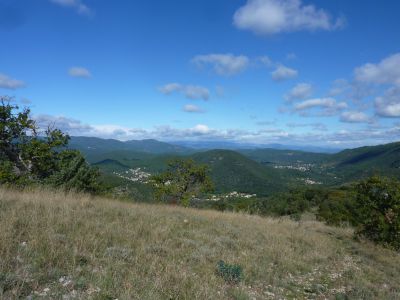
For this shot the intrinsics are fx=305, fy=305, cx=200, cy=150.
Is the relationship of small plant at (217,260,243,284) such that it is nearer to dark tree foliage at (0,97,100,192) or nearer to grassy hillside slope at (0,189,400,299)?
grassy hillside slope at (0,189,400,299)

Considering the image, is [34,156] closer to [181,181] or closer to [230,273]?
[181,181]

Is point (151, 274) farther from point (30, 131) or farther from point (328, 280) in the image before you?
point (30, 131)

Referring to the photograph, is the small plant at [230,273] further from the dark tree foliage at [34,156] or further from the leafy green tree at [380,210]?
the dark tree foliage at [34,156]

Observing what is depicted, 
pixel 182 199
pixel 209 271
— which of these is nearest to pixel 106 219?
pixel 209 271

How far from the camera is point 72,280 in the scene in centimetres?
468

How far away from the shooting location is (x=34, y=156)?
20.8 meters

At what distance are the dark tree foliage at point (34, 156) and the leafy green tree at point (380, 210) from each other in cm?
1596

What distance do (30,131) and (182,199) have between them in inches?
494

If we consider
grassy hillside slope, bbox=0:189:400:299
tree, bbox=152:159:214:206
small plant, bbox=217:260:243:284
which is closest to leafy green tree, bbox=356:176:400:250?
grassy hillside slope, bbox=0:189:400:299

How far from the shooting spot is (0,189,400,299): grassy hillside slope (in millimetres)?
4664

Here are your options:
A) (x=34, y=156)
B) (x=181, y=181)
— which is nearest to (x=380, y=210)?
(x=181, y=181)

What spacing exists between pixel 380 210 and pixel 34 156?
20.8 m

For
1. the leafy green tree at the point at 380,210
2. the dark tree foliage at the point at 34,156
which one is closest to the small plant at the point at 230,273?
the leafy green tree at the point at 380,210

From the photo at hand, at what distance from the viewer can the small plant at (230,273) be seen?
19.9 feet
